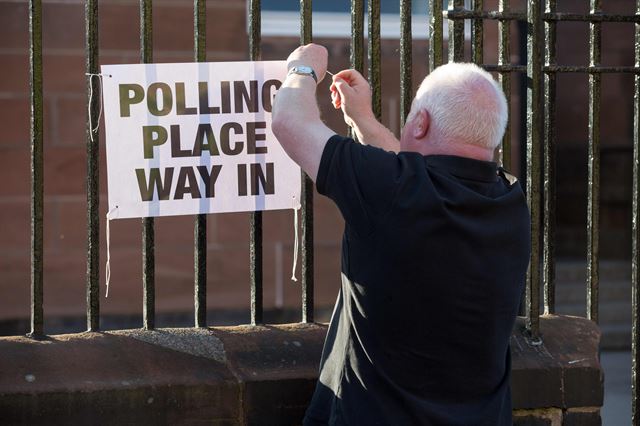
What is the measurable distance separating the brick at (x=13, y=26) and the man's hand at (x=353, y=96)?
3951mm

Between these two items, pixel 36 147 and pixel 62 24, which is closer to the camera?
pixel 36 147

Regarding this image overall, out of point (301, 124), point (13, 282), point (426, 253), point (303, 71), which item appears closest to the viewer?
point (426, 253)

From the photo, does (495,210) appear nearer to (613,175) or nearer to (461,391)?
(461,391)

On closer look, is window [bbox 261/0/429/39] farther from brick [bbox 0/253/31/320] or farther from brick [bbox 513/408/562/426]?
brick [bbox 513/408/562/426]

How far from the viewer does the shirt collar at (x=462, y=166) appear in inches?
102

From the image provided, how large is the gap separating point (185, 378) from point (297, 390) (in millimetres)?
314

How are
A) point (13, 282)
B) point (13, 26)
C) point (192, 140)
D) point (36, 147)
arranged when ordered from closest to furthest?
1. point (36, 147)
2. point (192, 140)
3. point (13, 26)
4. point (13, 282)

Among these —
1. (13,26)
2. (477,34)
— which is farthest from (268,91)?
(13,26)

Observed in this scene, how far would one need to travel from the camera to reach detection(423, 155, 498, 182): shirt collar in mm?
2594

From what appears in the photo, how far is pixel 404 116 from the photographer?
3309 millimetres

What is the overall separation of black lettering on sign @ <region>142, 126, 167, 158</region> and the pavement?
12.0 feet

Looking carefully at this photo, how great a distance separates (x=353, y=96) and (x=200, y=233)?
22.8 inches

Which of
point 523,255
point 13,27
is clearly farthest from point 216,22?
point 523,255

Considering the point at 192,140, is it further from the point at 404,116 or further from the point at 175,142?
the point at 404,116
